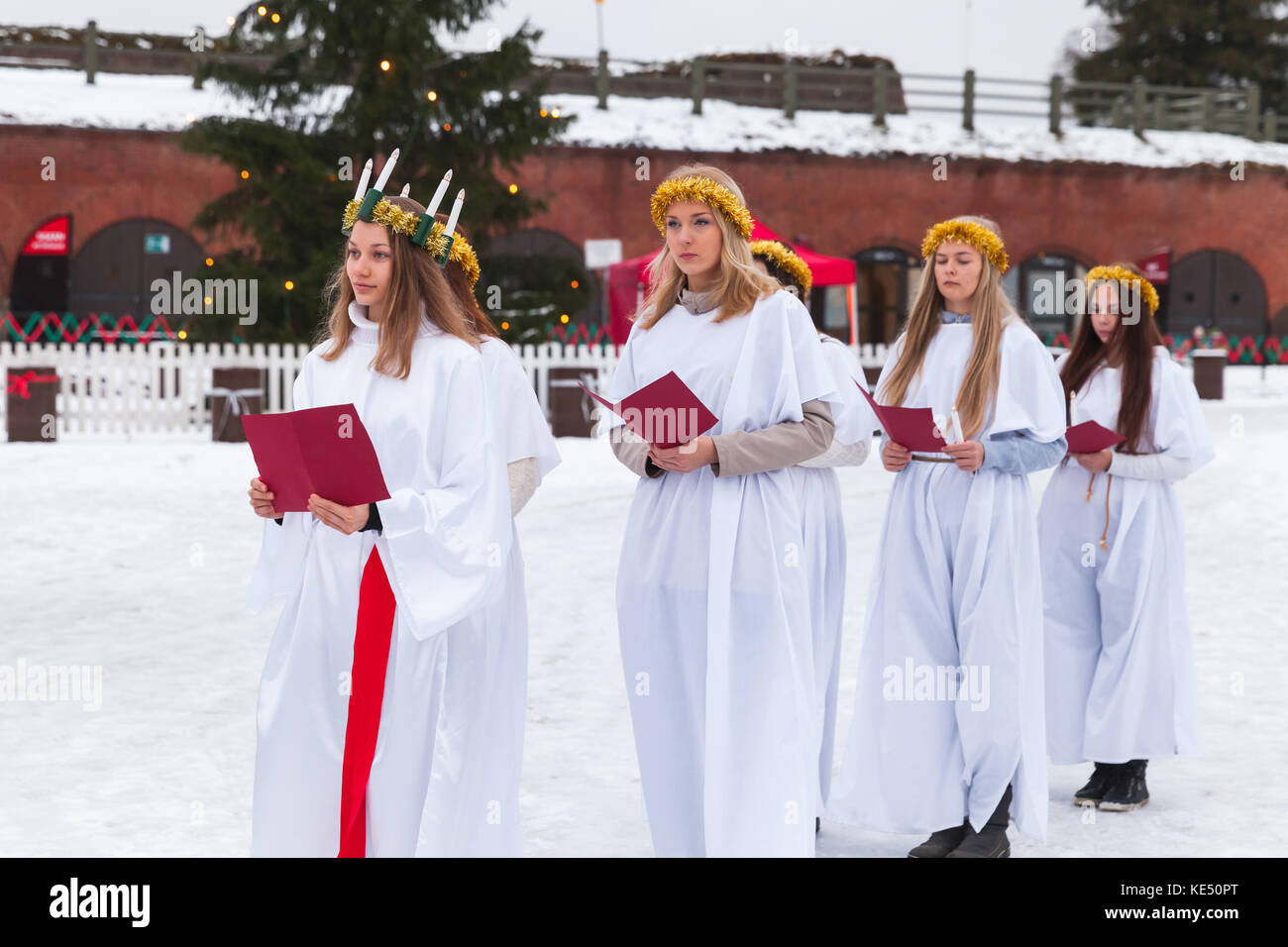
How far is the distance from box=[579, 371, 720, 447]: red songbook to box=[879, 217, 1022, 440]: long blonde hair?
1335 millimetres

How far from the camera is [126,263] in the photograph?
1115 inches

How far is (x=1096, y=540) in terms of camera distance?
19.3 feet

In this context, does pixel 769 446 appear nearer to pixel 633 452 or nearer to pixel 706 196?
pixel 633 452

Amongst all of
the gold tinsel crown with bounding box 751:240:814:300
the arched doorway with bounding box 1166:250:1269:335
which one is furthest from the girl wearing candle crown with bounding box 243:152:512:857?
the arched doorway with bounding box 1166:250:1269:335

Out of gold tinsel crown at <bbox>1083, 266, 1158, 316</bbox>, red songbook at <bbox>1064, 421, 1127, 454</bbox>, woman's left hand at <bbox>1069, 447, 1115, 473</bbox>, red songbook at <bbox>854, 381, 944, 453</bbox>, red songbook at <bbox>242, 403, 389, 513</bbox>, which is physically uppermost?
gold tinsel crown at <bbox>1083, 266, 1158, 316</bbox>

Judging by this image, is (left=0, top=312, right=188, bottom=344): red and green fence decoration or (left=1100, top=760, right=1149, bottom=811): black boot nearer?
(left=1100, top=760, right=1149, bottom=811): black boot

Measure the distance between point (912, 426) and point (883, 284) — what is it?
2791cm

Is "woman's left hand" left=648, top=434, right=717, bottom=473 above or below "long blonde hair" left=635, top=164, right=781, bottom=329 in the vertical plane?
below

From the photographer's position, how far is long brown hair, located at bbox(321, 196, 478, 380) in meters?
3.76

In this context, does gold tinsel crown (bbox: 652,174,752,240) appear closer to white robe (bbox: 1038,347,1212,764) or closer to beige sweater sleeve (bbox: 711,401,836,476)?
beige sweater sleeve (bbox: 711,401,836,476)

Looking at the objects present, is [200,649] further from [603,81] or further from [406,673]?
[603,81]

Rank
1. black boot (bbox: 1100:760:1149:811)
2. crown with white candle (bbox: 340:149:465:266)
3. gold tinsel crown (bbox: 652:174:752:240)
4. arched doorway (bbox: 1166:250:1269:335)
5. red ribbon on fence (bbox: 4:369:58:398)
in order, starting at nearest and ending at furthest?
crown with white candle (bbox: 340:149:465:266) < gold tinsel crown (bbox: 652:174:752:240) < black boot (bbox: 1100:760:1149:811) < red ribbon on fence (bbox: 4:369:58:398) < arched doorway (bbox: 1166:250:1269:335)

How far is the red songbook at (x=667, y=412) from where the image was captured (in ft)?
13.1

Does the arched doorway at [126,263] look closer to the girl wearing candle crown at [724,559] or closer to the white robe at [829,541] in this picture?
the white robe at [829,541]
